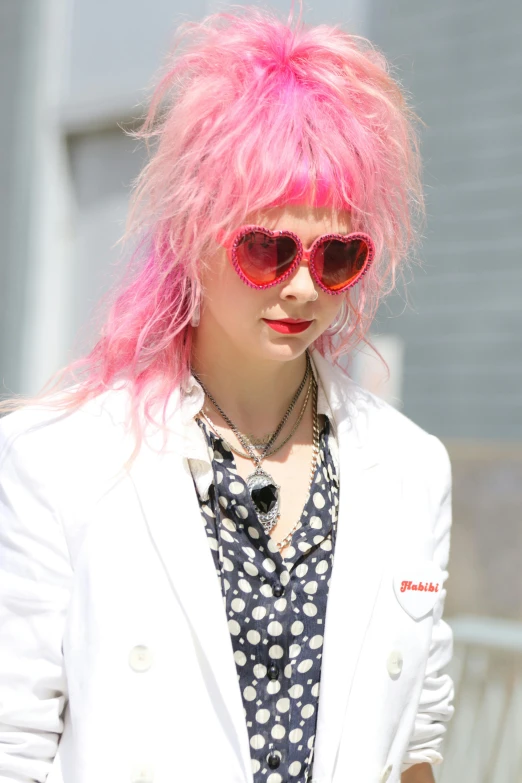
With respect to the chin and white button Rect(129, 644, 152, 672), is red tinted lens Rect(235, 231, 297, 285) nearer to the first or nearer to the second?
the chin

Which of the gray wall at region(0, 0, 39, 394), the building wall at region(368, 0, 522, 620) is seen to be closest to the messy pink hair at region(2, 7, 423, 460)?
the building wall at region(368, 0, 522, 620)

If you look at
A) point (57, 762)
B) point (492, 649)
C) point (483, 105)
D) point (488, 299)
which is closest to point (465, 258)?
point (488, 299)

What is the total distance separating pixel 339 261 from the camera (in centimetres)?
165

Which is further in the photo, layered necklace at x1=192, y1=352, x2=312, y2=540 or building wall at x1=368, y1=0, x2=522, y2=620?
building wall at x1=368, y1=0, x2=522, y2=620

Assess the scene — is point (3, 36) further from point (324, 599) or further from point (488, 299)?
point (324, 599)

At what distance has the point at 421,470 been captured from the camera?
1956mm

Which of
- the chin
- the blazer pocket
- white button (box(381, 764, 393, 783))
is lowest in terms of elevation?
white button (box(381, 764, 393, 783))

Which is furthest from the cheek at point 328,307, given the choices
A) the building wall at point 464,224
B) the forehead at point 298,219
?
the building wall at point 464,224

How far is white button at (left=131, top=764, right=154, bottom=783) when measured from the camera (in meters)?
1.55

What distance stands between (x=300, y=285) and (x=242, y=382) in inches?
11.2

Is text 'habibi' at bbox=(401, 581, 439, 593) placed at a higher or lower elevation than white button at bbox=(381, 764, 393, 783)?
higher

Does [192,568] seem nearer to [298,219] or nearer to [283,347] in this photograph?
[283,347]

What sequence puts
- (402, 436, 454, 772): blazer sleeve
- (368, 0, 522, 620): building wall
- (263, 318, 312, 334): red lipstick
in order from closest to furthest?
(263, 318, 312, 334): red lipstick → (402, 436, 454, 772): blazer sleeve → (368, 0, 522, 620): building wall

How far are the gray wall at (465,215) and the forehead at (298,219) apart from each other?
2650 mm
